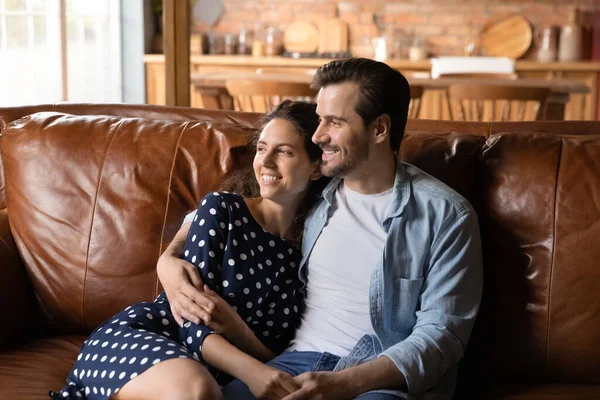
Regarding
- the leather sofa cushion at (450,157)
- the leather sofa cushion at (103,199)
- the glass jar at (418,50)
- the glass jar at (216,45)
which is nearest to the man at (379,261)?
the leather sofa cushion at (450,157)

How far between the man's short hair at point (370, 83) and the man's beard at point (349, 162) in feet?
0.18

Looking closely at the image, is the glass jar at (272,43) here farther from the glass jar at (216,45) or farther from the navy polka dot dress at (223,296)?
the navy polka dot dress at (223,296)

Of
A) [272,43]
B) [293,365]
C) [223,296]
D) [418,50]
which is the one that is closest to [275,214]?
[223,296]

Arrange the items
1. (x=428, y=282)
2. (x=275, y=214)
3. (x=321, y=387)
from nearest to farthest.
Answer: (x=321, y=387) < (x=428, y=282) < (x=275, y=214)

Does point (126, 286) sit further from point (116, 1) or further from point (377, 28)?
point (377, 28)

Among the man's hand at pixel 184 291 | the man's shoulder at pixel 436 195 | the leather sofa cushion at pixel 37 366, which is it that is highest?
the man's shoulder at pixel 436 195

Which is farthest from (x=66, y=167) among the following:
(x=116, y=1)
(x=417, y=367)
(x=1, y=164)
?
(x=116, y=1)

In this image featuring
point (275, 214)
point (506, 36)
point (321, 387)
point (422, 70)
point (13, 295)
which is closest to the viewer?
point (321, 387)

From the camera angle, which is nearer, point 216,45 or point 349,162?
point 349,162

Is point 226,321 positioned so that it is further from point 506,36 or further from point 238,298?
point 506,36

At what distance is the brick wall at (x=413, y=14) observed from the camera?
621cm

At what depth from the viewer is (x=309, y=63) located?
6117 mm

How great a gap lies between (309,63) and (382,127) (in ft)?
14.5

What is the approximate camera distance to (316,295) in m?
1.84
